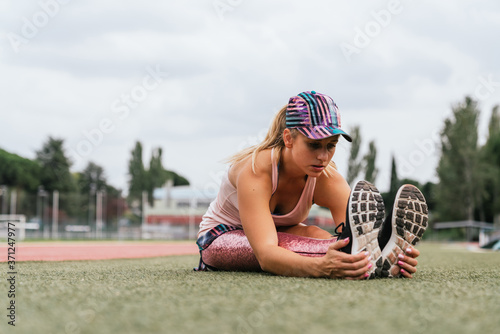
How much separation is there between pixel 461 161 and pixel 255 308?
36.0 metres

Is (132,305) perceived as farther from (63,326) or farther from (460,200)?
(460,200)

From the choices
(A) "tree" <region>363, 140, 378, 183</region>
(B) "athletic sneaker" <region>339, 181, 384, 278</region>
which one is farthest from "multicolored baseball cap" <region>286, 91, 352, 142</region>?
(A) "tree" <region>363, 140, 378, 183</region>

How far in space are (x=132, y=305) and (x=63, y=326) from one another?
0.32 meters

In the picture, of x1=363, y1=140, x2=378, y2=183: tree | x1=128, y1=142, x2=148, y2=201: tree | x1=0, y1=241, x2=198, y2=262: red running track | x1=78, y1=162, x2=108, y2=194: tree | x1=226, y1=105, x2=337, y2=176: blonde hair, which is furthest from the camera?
x1=78, y1=162, x2=108, y2=194: tree

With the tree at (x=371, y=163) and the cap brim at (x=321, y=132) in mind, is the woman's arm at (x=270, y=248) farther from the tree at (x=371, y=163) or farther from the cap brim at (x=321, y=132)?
the tree at (x=371, y=163)

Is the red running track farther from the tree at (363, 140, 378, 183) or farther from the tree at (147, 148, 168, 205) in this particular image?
the tree at (147, 148, 168, 205)

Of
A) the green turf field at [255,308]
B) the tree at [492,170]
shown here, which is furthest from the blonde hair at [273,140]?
the tree at [492,170]

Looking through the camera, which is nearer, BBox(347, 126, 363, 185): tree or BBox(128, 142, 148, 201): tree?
BBox(347, 126, 363, 185): tree

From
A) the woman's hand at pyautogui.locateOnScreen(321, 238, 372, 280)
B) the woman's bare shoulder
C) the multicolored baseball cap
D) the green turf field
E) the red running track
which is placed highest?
the multicolored baseball cap

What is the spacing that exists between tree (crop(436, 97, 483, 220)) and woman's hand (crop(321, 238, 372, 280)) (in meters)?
34.2

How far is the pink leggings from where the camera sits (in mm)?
2887

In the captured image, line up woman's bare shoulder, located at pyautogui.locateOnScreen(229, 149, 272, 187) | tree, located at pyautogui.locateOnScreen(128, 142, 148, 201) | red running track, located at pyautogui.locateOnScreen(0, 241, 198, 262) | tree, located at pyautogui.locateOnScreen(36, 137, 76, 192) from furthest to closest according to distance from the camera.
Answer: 1. tree, located at pyautogui.locateOnScreen(36, 137, 76, 192)
2. tree, located at pyautogui.locateOnScreen(128, 142, 148, 201)
3. red running track, located at pyautogui.locateOnScreen(0, 241, 198, 262)
4. woman's bare shoulder, located at pyautogui.locateOnScreen(229, 149, 272, 187)

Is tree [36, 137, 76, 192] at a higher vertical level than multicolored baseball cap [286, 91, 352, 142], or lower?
higher

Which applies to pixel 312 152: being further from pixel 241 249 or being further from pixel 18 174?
pixel 18 174
